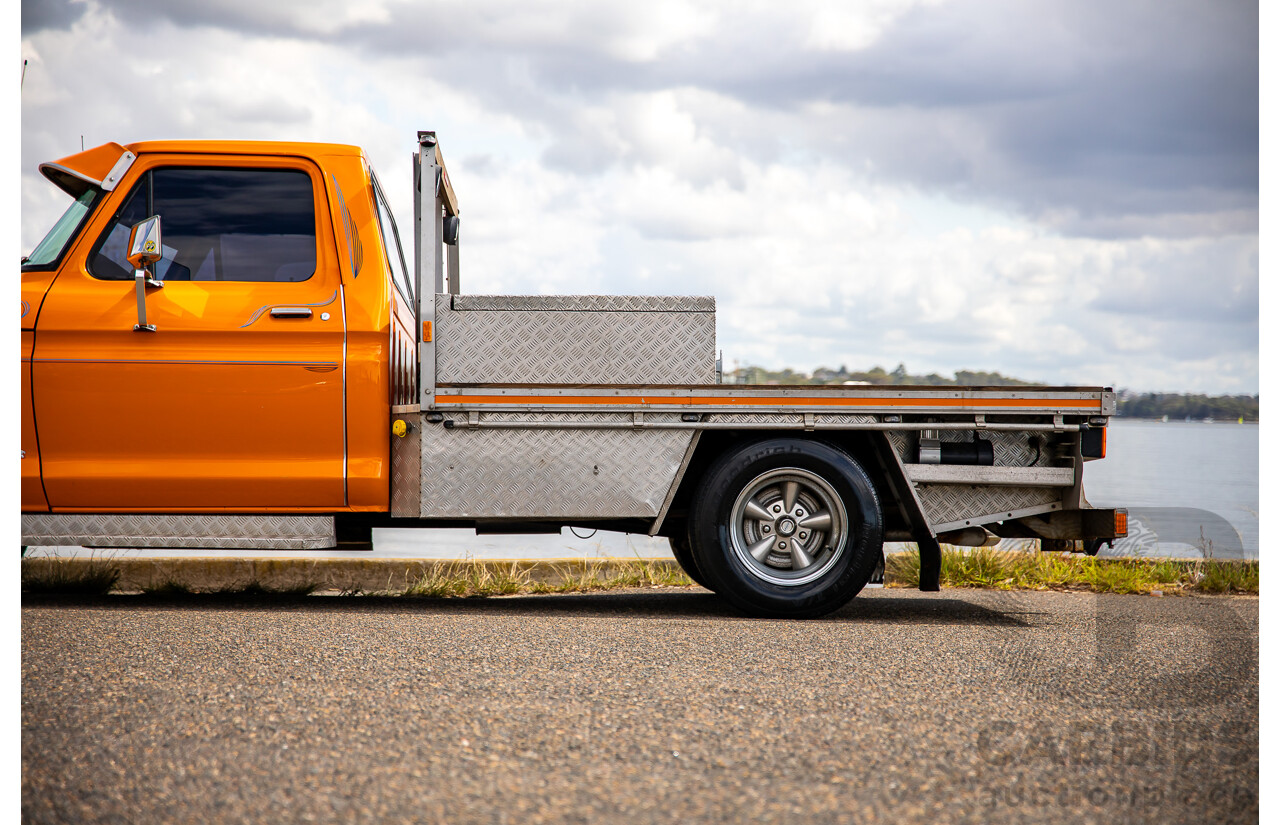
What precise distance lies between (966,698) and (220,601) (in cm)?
412

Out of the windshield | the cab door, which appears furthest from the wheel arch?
the windshield

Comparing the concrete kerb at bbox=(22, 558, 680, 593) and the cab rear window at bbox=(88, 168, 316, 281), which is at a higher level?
the cab rear window at bbox=(88, 168, 316, 281)

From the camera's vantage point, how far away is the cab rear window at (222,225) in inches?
191

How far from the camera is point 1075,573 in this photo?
22.1 feet

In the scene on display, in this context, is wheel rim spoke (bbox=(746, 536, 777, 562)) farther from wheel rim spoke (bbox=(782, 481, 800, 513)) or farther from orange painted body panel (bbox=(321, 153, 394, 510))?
orange painted body panel (bbox=(321, 153, 394, 510))

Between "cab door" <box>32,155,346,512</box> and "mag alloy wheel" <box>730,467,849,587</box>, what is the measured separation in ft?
6.89

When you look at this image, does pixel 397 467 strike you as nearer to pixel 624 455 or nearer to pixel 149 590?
pixel 624 455

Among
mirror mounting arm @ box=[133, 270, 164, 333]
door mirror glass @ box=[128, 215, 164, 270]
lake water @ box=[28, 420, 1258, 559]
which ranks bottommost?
lake water @ box=[28, 420, 1258, 559]

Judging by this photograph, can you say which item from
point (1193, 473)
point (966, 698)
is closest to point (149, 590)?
point (966, 698)

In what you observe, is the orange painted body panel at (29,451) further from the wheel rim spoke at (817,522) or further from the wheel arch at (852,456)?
the wheel rim spoke at (817,522)

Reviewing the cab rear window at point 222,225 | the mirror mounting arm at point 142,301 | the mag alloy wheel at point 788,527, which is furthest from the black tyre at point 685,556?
the mirror mounting arm at point 142,301

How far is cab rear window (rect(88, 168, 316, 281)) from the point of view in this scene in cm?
485

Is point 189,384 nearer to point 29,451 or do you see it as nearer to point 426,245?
point 29,451

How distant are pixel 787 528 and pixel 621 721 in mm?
2331
